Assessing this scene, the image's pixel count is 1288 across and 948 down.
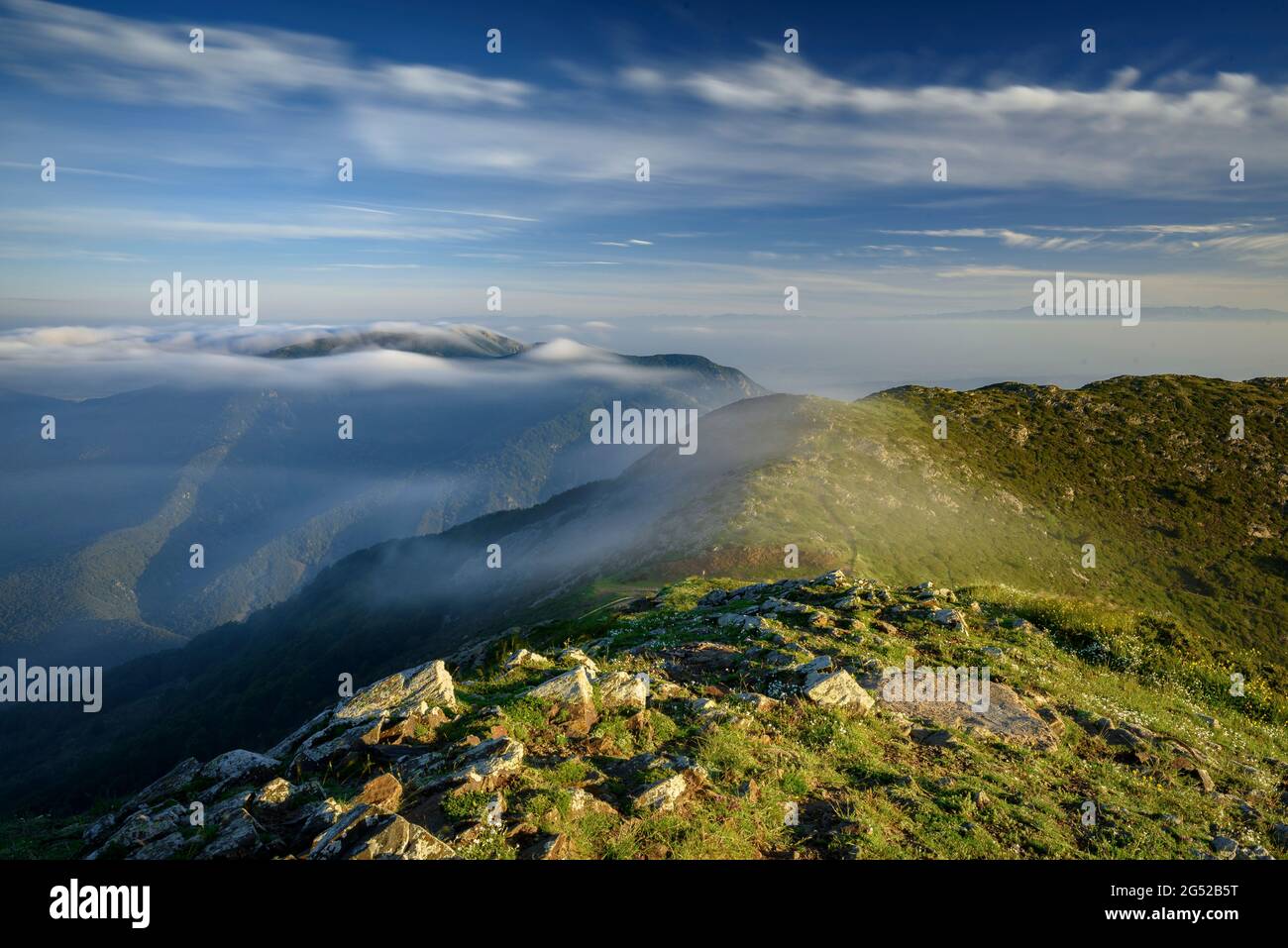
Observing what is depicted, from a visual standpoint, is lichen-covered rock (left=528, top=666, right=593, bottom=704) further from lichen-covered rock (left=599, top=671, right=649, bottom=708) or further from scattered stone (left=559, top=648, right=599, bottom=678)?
scattered stone (left=559, top=648, right=599, bottom=678)

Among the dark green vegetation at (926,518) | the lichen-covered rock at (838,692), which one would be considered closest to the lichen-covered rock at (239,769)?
the lichen-covered rock at (838,692)

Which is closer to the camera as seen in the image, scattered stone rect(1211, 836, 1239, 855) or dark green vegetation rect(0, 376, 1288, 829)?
scattered stone rect(1211, 836, 1239, 855)

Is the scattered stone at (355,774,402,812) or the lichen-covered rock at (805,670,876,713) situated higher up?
the scattered stone at (355,774,402,812)

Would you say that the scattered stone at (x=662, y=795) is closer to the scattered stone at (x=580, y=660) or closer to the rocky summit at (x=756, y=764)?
the rocky summit at (x=756, y=764)

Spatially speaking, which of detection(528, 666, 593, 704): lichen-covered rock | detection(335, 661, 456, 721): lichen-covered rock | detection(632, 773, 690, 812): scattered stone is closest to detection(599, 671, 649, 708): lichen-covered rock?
detection(528, 666, 593, 704): lichen-covered rock

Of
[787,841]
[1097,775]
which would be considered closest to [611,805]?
[787,841]

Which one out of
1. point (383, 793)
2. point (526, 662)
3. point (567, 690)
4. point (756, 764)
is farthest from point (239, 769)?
point (756, 764)

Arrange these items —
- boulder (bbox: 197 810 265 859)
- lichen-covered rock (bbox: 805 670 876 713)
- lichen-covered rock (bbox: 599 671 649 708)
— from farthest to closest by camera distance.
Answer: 1. lichen-covered rock (bbox: 805 670 876 713)
2. lichen-covered rock (bbox: 599 671 649 708)
3. boulder (bbox: 197 810 265 859)

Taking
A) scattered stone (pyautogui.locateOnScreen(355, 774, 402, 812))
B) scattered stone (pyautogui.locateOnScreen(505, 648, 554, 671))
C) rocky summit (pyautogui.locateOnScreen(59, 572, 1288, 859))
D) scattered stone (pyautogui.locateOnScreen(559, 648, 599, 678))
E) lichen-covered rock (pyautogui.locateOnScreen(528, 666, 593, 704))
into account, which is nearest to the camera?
rocky summit (pyautogui.locateOnScreen(59, 572, 1288, 859))
